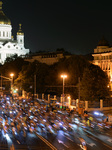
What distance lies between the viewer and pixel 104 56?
92.2m

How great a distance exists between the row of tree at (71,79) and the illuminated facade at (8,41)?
75920 mm

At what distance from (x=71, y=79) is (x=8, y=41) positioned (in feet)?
320

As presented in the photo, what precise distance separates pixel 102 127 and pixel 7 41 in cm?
13358

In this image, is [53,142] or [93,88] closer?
[53,142]

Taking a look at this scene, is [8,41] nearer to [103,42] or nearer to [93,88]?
[103,42]

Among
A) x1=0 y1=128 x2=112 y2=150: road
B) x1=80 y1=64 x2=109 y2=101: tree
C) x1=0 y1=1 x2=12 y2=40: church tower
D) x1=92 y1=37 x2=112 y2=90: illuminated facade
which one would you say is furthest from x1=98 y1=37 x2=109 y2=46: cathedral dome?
x1=0 y1=1 x2=12 y2=40: church tower

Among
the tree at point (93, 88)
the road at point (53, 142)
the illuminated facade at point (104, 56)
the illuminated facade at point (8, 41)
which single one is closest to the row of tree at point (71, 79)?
the tree at point (93, 88)

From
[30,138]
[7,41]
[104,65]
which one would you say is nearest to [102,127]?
[30,138]

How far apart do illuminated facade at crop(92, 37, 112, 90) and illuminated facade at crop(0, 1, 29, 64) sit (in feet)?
220

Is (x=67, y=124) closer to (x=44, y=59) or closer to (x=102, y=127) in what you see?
(x=102, y=127)

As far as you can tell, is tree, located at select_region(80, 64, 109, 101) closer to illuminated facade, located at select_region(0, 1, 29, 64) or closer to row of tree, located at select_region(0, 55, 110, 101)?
row of tree, located at select_region(0, 55, 110, 101)

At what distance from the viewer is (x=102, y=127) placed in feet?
102

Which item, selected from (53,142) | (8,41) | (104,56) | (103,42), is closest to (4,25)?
(8,41)

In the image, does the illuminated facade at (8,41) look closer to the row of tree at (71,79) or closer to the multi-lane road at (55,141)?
the row of tree at (71,79)
